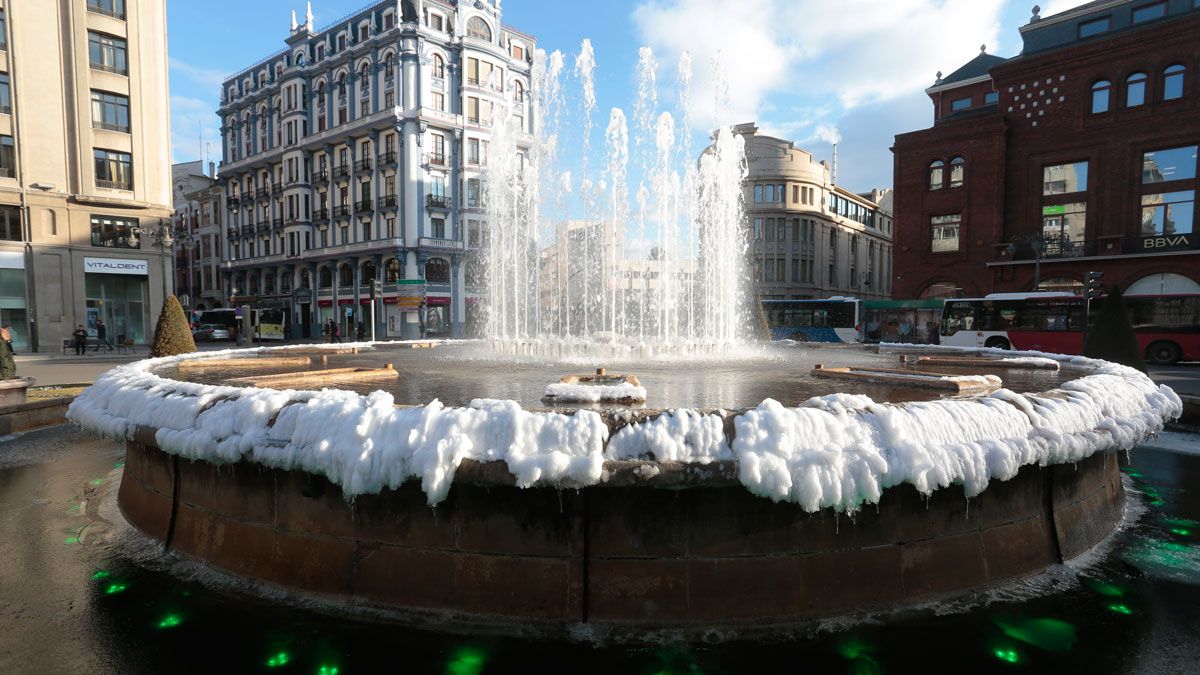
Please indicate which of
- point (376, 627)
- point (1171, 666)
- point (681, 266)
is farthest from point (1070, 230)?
point (376, 627)

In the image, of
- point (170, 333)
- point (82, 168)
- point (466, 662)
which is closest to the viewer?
point (466, 662)

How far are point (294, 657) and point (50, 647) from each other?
55.1 inches

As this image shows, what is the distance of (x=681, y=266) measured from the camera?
18.1m

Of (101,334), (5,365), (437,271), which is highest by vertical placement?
(437,271)

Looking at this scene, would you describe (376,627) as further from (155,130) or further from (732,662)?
(155,130)

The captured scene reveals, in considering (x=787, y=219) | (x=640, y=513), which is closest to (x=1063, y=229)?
(x=787, y=219)

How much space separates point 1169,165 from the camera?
28.9 metres

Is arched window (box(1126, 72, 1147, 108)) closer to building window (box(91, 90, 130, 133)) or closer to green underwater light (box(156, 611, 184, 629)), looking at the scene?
green underwater light (box(156, 611, 184, 629))

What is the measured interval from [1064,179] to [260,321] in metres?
55.6

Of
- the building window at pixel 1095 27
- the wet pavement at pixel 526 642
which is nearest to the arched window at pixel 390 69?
the building window at pixel 1095 27

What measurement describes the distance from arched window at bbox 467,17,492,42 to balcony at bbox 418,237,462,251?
14946 mm

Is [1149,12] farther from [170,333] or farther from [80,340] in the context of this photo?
[80,340]

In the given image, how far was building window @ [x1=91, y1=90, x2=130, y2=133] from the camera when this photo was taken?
28109 mm

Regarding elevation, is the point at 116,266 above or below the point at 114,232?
below
